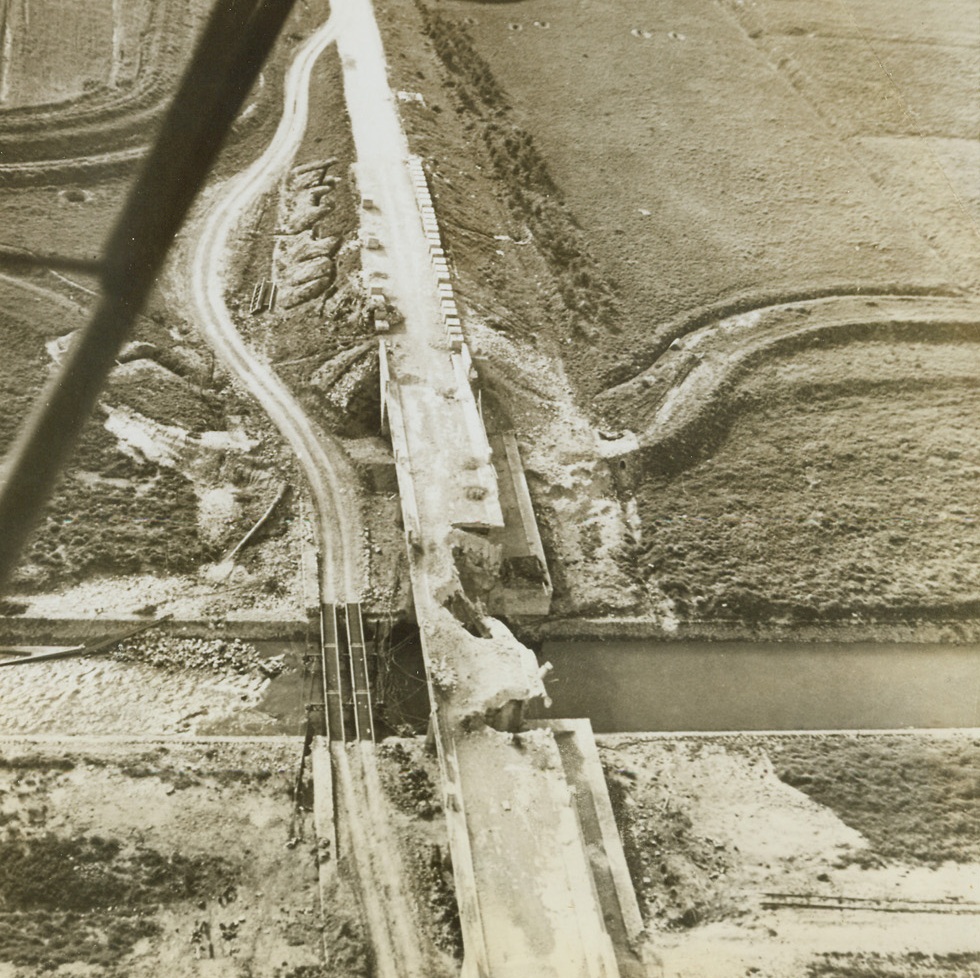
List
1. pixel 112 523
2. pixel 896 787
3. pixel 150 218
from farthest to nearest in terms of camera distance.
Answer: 1. pixel 150 218
2. pixel 112 523
3. pixel 896 787

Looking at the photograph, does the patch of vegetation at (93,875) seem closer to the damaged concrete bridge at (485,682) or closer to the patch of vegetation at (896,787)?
the damaged concrete bridge at (485,682)

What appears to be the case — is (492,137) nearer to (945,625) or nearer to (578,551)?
(578,551)

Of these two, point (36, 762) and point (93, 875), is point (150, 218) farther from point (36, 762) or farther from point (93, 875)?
point (93, 875)

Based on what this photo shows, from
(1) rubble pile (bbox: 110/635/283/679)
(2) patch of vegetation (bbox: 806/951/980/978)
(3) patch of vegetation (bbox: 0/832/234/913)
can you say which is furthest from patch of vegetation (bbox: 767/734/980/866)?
(3) patch of vegetation (bbox: 0/832/234/913)

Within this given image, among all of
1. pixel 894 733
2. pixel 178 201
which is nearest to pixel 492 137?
pixel 178 201

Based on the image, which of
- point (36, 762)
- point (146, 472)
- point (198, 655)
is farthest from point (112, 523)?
point (36, 762)

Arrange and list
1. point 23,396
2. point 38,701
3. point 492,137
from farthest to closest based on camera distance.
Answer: point 492,137, point 23,396, point 38,701
